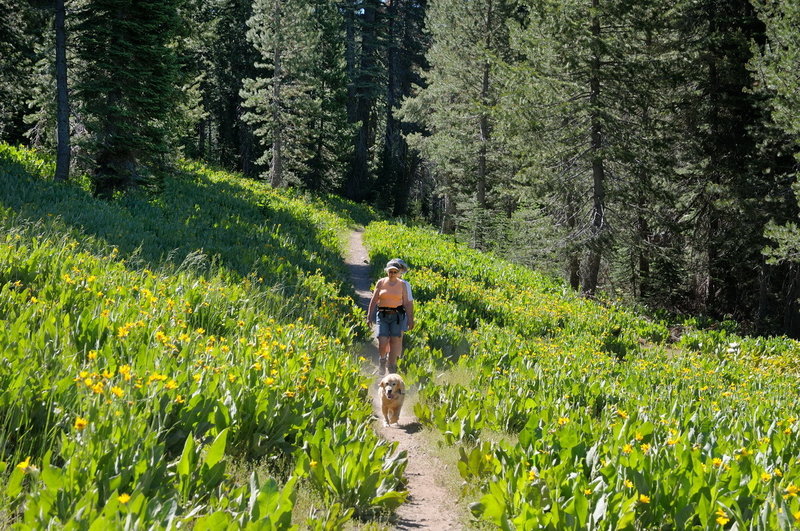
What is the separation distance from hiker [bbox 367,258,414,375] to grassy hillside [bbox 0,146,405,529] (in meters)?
0.65

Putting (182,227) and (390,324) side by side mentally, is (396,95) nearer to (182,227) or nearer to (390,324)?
(182,227)

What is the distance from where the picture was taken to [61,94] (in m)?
13.2

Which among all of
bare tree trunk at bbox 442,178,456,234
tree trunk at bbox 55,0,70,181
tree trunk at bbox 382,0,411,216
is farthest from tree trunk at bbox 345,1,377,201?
tree trunk at bbox 55,0,70,181

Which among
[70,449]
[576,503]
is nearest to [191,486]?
[70,449]

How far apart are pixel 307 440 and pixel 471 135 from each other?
24833 millimetres

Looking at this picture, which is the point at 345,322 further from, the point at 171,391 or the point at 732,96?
the point at 732,96

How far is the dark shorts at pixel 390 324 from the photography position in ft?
24.3

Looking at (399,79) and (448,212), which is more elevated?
(399,79)

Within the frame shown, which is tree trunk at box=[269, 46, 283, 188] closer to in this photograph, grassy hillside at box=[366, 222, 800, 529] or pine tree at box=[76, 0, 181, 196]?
pine tree at box=[76, 0, 181, 196]

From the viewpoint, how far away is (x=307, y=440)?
381 cm

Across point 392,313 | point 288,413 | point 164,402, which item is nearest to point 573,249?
point 392,313

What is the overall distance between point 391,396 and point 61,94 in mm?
12457

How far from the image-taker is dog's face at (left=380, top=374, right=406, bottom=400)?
544cm

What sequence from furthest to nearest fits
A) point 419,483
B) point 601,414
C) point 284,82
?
point 284,82 → point 601,414 → point 419,483
